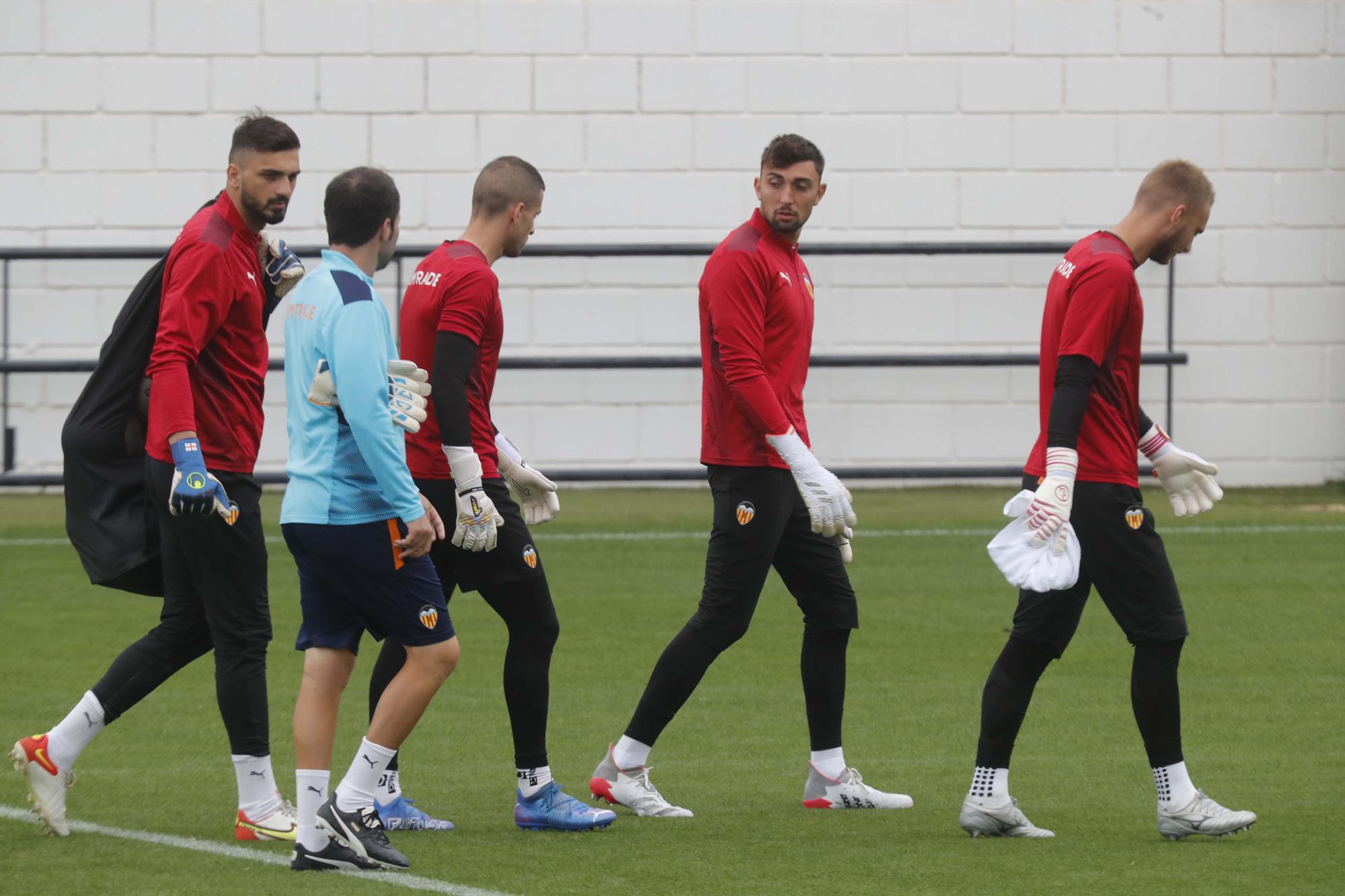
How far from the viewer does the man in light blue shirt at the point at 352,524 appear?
13.4 feet

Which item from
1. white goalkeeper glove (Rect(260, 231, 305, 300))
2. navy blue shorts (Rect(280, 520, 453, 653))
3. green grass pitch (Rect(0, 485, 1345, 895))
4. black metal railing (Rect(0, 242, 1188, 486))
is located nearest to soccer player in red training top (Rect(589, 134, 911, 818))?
green grass pitch (Rect(0, 485, 1345, 895))

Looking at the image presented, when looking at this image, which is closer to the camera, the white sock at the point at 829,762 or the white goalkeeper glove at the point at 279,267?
the white goalkeeper glove at the point at 279,267

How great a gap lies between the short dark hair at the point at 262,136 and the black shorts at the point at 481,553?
93 cm

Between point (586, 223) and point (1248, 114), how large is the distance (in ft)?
14.6

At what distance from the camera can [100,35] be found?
38.4 ft

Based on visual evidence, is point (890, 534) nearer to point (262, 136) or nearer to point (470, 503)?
point (470, 503)

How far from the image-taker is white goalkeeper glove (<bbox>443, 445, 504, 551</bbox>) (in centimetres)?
455

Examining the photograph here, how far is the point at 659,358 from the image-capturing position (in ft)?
38.1

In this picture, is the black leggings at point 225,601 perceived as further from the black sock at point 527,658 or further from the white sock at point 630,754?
the white sock at point 630,754

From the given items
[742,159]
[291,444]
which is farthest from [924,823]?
[742,159]

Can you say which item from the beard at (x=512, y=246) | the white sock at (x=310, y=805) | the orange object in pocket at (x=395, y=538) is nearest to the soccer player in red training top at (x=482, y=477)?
the beard at (x=512, y=246)

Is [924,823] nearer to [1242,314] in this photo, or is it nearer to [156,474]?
[156,474]

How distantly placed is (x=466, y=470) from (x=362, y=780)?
82cm

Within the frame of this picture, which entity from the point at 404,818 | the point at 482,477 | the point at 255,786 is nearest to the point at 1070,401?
the point at 482,477
